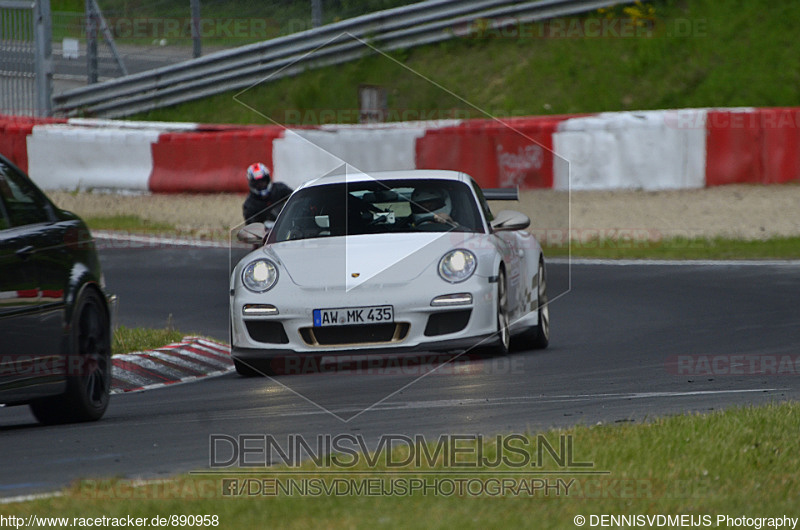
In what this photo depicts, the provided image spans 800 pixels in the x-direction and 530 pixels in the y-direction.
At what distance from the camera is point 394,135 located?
18.9 meters

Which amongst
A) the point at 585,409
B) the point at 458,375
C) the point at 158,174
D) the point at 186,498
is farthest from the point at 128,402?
the point at 158,174

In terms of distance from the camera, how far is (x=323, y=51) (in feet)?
80.5

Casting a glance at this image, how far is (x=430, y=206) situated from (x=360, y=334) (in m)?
1.37

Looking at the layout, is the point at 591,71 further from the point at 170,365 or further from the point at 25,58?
the point at 170,365

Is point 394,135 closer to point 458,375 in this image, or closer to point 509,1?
point 509,1

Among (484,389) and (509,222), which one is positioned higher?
(509,222)

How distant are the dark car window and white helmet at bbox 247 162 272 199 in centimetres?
608

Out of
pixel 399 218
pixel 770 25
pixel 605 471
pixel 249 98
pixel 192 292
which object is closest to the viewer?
pixel 605 471

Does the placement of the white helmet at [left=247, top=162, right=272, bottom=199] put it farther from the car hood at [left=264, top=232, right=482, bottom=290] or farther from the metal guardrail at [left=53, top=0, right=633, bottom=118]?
the metal guardrail at [left=53, top=0, right=633, bottom=118]

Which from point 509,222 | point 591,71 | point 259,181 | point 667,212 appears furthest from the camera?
point 591,71

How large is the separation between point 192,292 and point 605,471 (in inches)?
380

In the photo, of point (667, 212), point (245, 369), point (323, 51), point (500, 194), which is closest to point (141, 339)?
point (245, 369)

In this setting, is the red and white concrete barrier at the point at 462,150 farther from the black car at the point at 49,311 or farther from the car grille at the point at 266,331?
the black car at the point at 49,311

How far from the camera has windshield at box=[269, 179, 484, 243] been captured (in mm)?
9953
